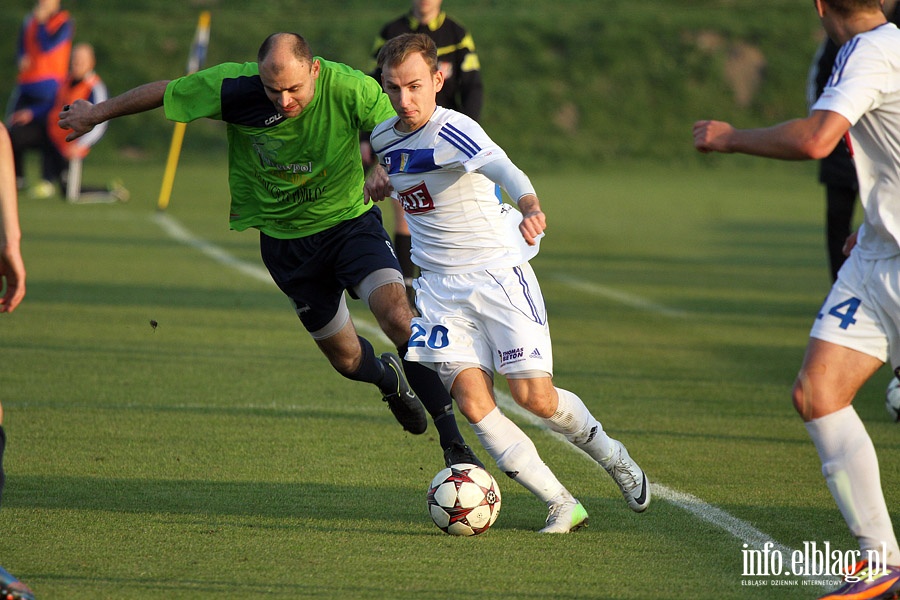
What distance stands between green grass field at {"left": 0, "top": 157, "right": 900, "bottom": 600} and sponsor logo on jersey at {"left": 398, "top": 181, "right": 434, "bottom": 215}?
130cm

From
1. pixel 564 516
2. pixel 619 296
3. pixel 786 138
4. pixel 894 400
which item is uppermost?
pixel 786 138

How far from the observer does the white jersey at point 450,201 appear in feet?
17.1

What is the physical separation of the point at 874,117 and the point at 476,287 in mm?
1719

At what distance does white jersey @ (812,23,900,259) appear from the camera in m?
4.03

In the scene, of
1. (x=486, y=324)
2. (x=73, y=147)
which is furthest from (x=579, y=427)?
(x=73, y=147)

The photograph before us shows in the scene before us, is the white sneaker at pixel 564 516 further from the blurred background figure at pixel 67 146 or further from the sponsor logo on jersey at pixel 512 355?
the blurred background figure at pixel 67 146

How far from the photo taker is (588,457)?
640 cm

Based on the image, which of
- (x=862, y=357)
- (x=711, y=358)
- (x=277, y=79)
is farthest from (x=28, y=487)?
(x=711, y=358)

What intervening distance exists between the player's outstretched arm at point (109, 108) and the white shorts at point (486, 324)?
169 cm

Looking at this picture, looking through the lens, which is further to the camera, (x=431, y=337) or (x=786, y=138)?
(x=431, y=337)

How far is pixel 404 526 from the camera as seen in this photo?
519cm

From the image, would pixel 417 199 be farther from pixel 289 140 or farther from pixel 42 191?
pixel 42 191

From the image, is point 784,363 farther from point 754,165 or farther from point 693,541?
point 754,165

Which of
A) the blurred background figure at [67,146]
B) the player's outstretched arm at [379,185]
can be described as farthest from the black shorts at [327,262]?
the blurred background figure at [67,146]
